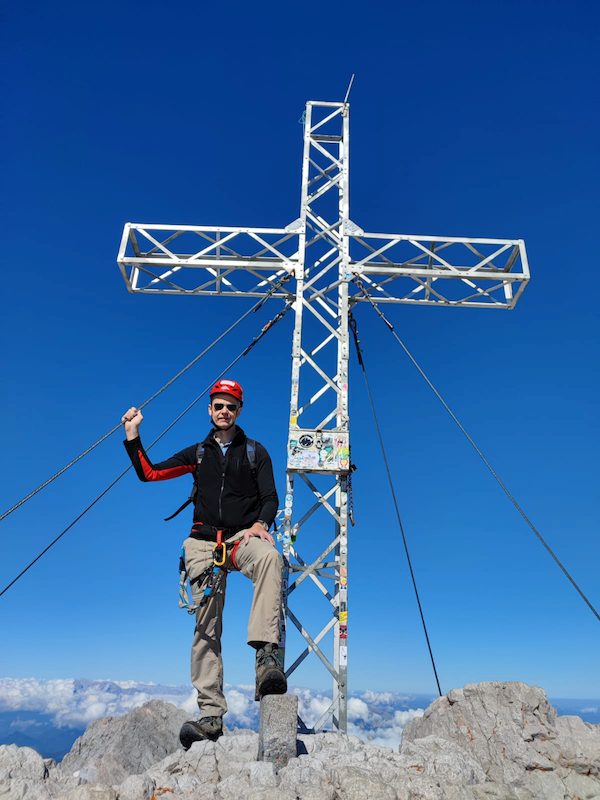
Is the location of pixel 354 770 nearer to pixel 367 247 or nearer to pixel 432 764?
pixel 432 764

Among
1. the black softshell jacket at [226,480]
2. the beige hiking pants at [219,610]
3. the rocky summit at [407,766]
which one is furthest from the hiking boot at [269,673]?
the black softshell jacket at [226,480]

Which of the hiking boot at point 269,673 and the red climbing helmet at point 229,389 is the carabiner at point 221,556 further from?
the red climbing helmet at point 229,389

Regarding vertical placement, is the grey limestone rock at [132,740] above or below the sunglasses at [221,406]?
below

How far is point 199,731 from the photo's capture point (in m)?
5.51

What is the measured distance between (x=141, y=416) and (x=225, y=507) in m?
1.34

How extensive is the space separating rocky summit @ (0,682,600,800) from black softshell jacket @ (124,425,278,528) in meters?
2.00

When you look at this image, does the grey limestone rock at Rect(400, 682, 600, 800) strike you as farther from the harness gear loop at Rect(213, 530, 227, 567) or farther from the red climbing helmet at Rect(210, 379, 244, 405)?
the red climbing helmet at Rect(210, 379, 244, 405)

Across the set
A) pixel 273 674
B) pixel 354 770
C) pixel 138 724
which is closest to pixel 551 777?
pixel 354 770

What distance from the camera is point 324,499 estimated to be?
8.20 meters

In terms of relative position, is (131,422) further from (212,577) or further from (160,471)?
(212,577)

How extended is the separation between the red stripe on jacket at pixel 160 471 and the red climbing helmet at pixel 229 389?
845 mm

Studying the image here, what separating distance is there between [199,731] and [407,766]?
1924 millimetres

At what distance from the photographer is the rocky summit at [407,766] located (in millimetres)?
4289

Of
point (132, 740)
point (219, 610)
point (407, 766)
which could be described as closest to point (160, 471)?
point (219, 610)
